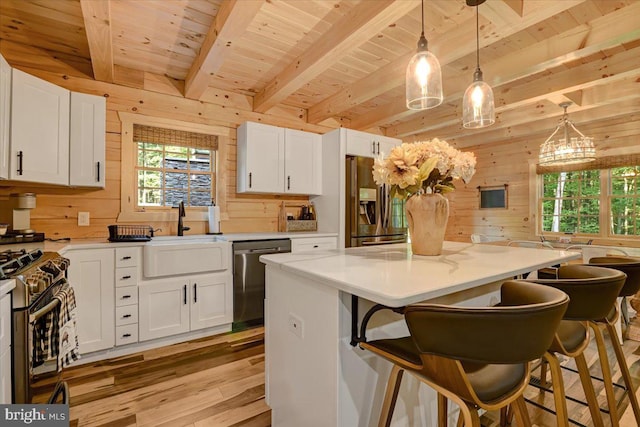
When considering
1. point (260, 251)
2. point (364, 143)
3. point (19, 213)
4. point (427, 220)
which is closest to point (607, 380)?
point (427, 220)

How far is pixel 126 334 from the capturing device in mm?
2549

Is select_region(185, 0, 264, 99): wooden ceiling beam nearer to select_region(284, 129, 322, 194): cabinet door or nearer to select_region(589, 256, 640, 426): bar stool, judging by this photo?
select_region(284, 129, 322, 194): cabinet door

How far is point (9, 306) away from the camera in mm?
1289

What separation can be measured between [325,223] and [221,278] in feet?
5.04

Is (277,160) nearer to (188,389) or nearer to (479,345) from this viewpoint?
(188,389)

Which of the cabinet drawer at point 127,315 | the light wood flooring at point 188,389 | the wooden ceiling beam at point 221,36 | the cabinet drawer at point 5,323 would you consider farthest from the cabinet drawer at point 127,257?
the wooden ceiling beam at point 221,36

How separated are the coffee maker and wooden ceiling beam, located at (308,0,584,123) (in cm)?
318

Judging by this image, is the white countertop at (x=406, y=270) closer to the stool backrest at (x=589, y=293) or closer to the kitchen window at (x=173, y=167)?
the stool backrest at (x=589, y=293)

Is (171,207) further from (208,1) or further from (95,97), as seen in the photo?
(208,1)

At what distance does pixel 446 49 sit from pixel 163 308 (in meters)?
3.22

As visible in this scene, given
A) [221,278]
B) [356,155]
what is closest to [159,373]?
[221,278]

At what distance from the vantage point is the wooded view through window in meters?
4.35

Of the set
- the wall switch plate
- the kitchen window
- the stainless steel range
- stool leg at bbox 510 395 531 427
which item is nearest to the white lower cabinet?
the wall switch plate

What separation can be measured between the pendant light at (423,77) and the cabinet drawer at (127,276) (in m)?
2.52
